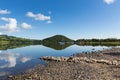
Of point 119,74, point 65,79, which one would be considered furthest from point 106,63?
point 65,79

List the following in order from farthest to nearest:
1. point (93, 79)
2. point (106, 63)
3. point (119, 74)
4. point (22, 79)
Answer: point (106, 63)
point (119, 74)
point (22, 79)
point (93, 79)

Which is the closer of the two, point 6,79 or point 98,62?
point 6,79

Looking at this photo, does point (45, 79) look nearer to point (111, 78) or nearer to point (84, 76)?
point (84, 76)

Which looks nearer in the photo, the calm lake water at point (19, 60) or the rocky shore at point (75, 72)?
the rocky shore at point (75, 72)

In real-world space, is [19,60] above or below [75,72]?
above

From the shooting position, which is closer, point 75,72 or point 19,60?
point 75,72

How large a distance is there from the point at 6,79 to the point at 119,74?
661 inches

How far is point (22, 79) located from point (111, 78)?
12316 millimetres

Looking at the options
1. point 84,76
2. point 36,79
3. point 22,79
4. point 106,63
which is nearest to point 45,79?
point 36,79

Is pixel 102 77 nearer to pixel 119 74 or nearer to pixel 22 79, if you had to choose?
pixel 119 74

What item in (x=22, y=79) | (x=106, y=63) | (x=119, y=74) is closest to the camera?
(x=22, y=79)

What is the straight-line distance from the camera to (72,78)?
Answer: 93.4 feet

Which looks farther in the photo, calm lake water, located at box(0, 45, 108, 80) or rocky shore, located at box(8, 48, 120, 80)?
calm lake water, located at box(0, 45, 108, 80)

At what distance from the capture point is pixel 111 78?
28.4 m
